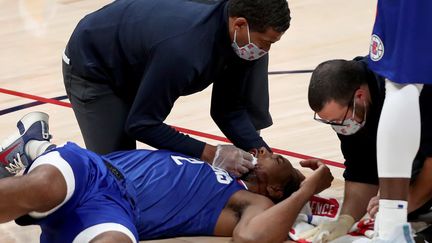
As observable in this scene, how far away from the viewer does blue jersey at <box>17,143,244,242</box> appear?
4281 mm

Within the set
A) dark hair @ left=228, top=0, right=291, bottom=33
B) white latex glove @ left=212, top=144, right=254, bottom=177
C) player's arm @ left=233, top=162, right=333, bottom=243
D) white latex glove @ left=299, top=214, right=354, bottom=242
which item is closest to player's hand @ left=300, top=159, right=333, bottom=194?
player's arm @ left=233, top=162, right=333, bottom=243

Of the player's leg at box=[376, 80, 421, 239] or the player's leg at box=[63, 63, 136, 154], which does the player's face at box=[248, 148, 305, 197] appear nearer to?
the player's leg at box=[63, 63, 136, 154]

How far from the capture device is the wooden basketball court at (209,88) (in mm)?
6109

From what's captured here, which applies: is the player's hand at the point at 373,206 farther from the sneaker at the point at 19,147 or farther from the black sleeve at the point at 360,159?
the sneaker at the point at 19,147

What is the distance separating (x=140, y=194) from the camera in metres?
4.72

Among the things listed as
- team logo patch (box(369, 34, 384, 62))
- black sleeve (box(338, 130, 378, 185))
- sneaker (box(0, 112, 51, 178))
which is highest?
team logo patch (box(369, 34, 384, 62))

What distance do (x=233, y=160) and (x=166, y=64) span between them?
565 millimetres

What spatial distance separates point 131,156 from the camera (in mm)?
4926

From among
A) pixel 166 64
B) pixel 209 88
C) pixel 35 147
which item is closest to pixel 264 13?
pixel 166 64

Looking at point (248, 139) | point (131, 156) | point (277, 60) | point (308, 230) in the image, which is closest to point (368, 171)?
point (308, 230)

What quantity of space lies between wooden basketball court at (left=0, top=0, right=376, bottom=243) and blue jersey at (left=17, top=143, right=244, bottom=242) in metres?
0.11

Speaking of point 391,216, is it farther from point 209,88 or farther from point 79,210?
point 209,88

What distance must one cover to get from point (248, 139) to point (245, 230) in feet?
2.51

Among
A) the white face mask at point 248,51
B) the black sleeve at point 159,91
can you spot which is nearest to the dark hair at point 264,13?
the white face mask at point 248,51
